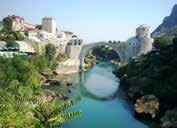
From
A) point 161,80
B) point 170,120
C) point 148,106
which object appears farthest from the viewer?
point 161,80

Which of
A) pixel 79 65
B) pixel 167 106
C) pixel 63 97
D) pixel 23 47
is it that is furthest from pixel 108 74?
pixel 167 106

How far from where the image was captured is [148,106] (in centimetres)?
3028

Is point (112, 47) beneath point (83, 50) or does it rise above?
above

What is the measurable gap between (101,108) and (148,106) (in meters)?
6.09

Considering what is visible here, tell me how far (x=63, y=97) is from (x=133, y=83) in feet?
29.2

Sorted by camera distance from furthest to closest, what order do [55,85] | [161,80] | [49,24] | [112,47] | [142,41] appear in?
[49,24], [112,47], [142,41], [55,85], [161,80]

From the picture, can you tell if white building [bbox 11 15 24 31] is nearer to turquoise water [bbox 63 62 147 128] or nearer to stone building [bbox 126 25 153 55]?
stone building [bbox 126 25 153 55]

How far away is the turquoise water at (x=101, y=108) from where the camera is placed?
28.2 metres

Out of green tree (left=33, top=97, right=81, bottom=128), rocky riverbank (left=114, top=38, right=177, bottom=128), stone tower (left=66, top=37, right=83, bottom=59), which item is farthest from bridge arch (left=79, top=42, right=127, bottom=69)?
green tree (left=33, top=97, right=81, bottom=128)

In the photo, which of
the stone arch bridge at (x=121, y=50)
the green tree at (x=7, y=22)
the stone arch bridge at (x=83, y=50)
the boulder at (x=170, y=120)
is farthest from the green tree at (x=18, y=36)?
the boulder at (x=170, y=120)

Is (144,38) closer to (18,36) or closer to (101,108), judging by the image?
(18,36)

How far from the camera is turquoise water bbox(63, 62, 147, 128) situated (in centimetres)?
2823

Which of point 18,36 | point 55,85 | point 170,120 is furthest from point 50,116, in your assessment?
point 18,36

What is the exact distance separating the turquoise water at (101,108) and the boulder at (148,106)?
1.01 metres
